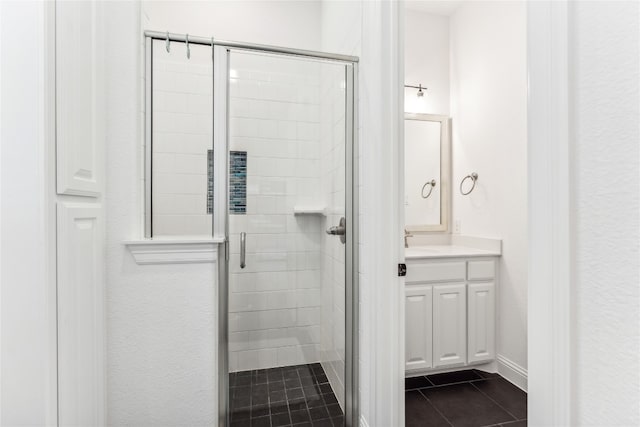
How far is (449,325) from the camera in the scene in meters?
2.14

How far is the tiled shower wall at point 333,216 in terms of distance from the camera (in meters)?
1.67

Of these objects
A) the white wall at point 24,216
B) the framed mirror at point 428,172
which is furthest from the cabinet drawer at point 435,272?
the white wall at point 24,216

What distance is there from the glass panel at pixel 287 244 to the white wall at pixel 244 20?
39.7 inches

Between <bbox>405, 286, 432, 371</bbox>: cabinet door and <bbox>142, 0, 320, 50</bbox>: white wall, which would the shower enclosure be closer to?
<bbox>405, 286, 432, 371</bbox>: cabinet door

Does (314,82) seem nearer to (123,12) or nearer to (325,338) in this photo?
(123,12)

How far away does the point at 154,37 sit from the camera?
145cm

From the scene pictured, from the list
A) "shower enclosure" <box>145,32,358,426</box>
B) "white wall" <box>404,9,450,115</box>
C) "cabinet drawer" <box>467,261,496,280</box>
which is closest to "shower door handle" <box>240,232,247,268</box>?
"shower enclosure" <box>145,32,358,426</box>

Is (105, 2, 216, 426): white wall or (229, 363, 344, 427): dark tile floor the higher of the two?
(105, 2, 216, 426): white wall

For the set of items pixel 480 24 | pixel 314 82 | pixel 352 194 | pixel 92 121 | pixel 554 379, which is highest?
pixel 480 24

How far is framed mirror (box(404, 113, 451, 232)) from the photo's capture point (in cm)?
267

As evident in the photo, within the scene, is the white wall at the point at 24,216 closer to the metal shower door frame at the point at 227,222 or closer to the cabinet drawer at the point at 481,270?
the metal shower door frame at the point at 227,222

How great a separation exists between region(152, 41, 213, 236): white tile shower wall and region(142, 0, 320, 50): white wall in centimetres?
48

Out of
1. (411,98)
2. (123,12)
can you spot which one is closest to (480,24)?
(411,98)

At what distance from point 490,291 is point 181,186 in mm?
2119
